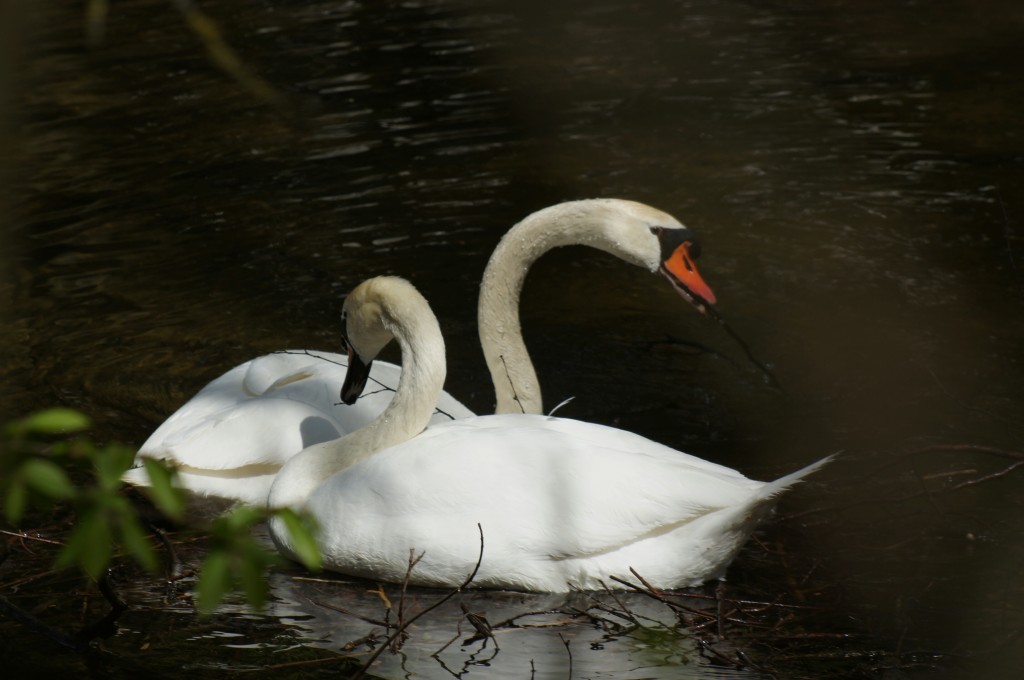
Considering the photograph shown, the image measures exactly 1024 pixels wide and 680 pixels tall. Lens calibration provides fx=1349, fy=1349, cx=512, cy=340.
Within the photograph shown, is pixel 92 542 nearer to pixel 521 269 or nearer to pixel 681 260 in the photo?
pixel 681 260

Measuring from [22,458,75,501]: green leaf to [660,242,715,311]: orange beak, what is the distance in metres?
3.82

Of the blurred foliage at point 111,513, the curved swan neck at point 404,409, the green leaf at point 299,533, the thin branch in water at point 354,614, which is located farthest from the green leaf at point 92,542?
the curved swan neck at point 404,409

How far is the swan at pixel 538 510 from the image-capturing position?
4.17 m

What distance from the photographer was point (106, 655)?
13.3ft

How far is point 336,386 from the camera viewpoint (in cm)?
538

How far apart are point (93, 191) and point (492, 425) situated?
611 centimetres

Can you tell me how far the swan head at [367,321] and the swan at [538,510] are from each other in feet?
1.82

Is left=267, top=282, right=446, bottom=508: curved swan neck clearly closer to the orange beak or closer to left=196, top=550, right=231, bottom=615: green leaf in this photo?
the orange beak

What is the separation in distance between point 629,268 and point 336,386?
9.40 feet

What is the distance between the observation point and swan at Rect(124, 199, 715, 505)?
198 inches

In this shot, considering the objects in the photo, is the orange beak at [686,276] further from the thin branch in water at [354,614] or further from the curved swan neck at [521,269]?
the thin branch in water at [354,614]

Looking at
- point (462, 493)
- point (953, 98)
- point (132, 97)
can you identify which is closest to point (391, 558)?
point (462, 493)

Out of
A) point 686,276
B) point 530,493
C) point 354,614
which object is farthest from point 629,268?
point 354,614

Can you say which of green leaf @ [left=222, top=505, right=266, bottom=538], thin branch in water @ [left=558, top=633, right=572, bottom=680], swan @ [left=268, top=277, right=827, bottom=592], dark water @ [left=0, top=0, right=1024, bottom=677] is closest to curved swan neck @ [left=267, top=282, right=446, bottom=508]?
swan @ [left=268, top=277, right=827, bottom=592]
